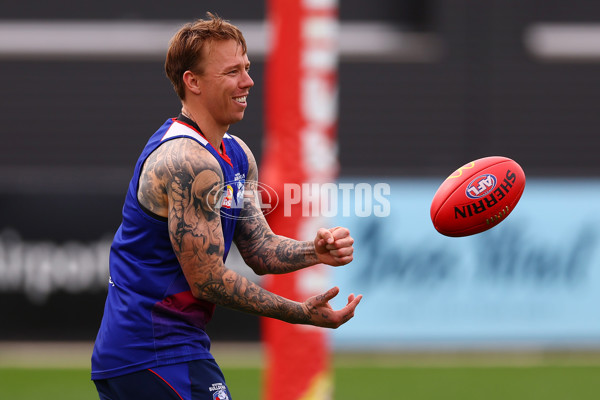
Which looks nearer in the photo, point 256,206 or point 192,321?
point 192,321

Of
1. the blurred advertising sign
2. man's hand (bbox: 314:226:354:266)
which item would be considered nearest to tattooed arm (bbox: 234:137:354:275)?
man's hand (bbox: 314:226:354:266)

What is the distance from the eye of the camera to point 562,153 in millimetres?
12352

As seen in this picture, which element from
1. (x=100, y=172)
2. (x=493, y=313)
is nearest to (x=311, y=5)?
(x=493, y=313)

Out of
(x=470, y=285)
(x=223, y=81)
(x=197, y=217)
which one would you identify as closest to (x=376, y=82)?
(x=470, y=285)

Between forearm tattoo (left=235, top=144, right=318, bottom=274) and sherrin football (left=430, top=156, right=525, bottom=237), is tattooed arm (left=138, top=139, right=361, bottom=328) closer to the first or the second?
forearm tattoo (left=235, top=144, right=318, bottom=274)

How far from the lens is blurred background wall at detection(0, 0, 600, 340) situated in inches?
474

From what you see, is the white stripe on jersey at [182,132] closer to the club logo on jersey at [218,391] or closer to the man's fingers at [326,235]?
the man's fingers at [326,235]

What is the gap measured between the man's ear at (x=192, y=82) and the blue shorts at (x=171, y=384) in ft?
3.34

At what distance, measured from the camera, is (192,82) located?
3.27 metres

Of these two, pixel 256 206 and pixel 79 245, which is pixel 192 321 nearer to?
pixel 256 206

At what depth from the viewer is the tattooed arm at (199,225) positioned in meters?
3.04

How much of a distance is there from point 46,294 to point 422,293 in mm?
4087

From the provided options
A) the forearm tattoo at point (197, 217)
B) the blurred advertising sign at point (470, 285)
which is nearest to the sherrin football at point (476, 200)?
the forearm tattoo at point (197, 217)

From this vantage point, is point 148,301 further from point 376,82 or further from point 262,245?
point 376,82
